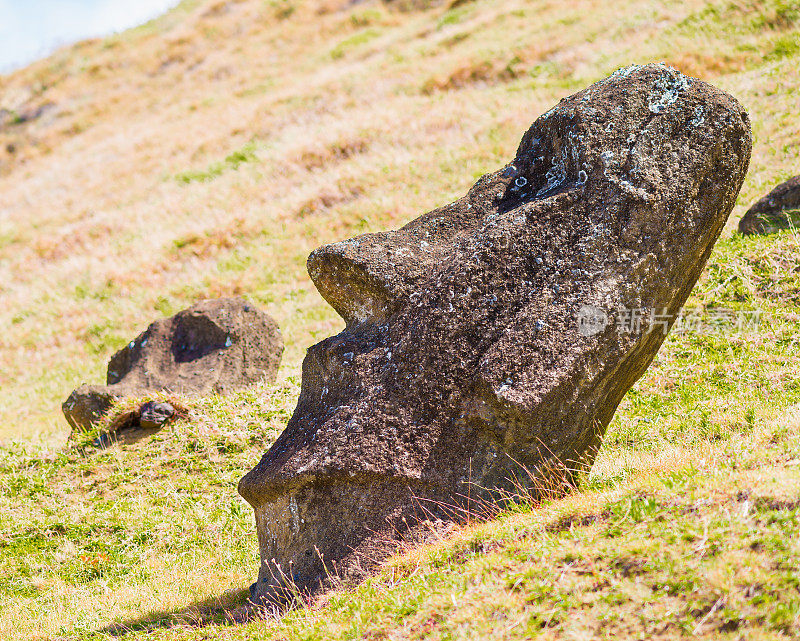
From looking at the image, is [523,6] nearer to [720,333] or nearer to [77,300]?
[77,300]

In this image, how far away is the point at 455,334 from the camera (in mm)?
5406

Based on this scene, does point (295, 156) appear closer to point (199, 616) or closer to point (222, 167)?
point (222, 167)

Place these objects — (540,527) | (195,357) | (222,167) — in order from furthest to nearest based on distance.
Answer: (222,167) < (195,357) < (540,527)

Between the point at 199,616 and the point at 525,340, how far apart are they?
328cm

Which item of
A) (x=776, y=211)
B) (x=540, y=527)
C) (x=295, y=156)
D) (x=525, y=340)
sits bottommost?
(x=776, y=211)

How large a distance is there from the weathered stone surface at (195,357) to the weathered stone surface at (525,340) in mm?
6368

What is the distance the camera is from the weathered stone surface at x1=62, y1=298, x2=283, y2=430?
38.2 feet

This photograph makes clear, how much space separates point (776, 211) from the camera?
11.7m

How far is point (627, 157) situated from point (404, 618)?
11.2 ft

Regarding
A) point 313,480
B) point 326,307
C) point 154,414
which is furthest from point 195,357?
point 313,480

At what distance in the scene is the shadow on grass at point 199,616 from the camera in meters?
5.60

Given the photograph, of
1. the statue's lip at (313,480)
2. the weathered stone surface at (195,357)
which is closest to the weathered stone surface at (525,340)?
the statue's lip at (313,480)

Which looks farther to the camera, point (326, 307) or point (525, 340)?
point (326, 307)

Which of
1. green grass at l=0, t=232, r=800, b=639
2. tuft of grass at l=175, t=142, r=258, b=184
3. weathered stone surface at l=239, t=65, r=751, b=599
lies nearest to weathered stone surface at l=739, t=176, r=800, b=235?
green grass at l=0, t=232, r=800, b=639
